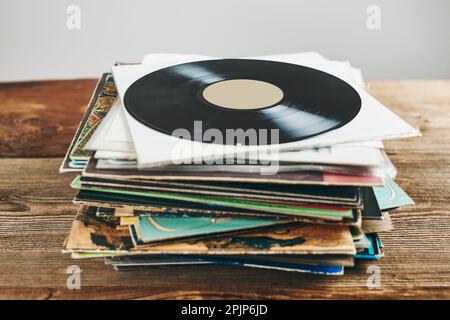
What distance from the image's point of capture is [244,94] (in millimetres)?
603

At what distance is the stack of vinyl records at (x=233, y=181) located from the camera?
1.56ft

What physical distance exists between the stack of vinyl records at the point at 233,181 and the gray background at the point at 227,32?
39.8 inches

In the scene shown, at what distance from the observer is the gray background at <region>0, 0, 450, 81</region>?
1540mm

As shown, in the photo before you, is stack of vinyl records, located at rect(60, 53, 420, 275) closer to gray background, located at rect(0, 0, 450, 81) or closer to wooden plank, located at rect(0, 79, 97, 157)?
wooden plank, located at rect(0, 79, 97, 157)

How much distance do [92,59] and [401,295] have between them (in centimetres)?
130

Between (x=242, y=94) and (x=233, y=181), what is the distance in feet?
0.50

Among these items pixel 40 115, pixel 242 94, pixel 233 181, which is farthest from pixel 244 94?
pixel 40 115

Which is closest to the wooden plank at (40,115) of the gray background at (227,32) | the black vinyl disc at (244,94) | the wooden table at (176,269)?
the wooden table at (176,269)

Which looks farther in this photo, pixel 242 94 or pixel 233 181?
pixel 242 94

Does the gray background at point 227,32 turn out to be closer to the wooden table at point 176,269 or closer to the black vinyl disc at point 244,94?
the wooden table at point 176,269

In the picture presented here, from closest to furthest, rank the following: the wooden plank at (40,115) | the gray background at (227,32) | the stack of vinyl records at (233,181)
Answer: the stack of vinyl records at (233,181), the wooden plank at (40,115), the gray background at (227,32)

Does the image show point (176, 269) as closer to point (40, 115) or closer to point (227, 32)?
point (40, 115)

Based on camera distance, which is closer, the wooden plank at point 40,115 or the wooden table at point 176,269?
the wooden table at point 176,269
